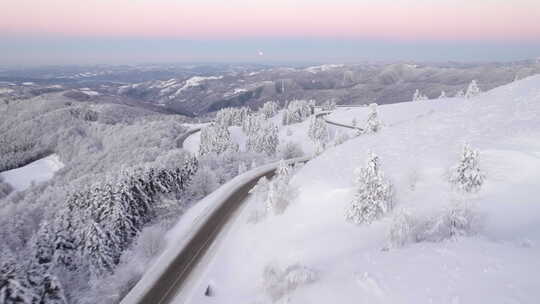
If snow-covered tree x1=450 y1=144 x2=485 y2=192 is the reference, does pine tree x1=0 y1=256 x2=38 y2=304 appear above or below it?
below

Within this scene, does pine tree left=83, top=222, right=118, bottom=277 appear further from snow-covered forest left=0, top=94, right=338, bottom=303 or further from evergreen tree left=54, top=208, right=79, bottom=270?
evergreen tree left=54, top=208, right=79, bottom=270

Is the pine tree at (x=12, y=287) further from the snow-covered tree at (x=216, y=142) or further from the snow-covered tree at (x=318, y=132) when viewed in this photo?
the snow-covered tree at (x=318, y=132)

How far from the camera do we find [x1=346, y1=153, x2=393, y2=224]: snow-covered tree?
63.6ft

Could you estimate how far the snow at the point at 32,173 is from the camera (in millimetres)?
87012

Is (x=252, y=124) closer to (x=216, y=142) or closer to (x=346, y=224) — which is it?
(x=216, y=142)

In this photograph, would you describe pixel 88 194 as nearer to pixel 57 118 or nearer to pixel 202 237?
pixel 202 237

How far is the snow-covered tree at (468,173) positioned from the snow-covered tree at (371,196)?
13.9ft

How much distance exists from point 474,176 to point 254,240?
15595 mm

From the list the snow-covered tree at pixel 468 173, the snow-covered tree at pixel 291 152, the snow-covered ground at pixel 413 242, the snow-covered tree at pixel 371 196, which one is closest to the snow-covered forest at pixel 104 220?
the snow-covered tree at pixel 291 152

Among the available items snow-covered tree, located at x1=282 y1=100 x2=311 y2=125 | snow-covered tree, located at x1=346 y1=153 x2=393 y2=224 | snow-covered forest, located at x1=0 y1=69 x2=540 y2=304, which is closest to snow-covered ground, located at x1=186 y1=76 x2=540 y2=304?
snow-covered forest, located at x1=0 y1=69 x2=540 y2=304

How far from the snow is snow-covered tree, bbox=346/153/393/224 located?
295 ft

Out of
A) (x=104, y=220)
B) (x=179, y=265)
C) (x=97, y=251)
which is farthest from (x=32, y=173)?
(x=179, y=265)

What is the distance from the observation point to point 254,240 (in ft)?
79.2

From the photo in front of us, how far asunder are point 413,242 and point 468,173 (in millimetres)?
6984
